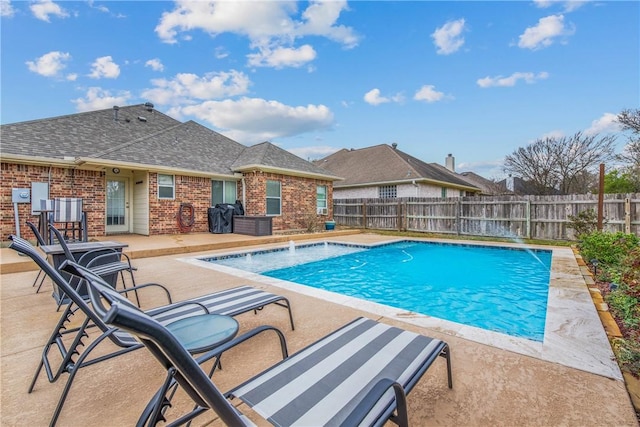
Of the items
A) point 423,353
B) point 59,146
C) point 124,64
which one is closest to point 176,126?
point 124,64

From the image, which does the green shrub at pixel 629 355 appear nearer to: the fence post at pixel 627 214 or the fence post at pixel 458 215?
the fence post at pixel 627 214

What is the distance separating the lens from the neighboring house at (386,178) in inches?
691

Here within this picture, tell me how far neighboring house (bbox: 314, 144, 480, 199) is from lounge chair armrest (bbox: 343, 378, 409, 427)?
53.6 feet

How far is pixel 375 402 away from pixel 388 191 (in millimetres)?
17840

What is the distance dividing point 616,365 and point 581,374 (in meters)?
0.38

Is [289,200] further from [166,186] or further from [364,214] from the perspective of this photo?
[166,186]

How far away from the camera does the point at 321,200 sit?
15953 millimetres

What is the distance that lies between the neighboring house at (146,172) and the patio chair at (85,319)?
8557 millimetres

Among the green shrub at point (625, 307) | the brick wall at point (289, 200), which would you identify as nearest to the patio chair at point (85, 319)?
the green shrub at point (625, 307)

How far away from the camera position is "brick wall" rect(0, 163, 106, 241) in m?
8.55

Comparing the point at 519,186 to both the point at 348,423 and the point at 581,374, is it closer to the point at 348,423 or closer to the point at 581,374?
the point at 581,374

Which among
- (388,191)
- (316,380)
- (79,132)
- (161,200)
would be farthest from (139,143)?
(388,191)

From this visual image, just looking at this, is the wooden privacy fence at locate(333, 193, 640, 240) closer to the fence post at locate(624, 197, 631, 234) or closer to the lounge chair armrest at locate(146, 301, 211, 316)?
the fence post at locate(624, 197, 631, 234)

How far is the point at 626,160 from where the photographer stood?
1722 cm
